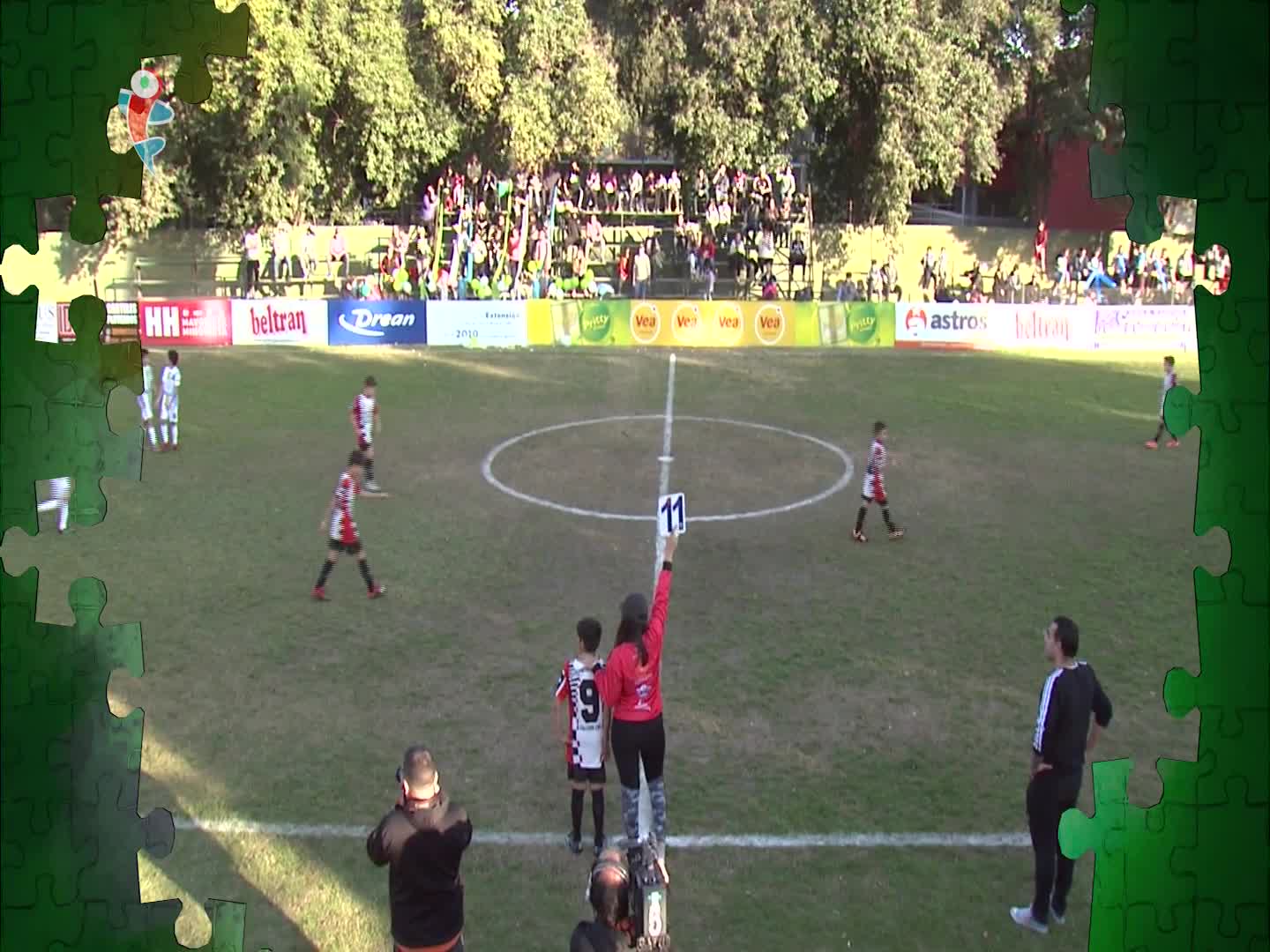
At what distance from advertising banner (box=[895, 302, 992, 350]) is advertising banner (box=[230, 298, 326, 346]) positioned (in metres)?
15.7

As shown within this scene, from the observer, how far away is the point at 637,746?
25.8ft

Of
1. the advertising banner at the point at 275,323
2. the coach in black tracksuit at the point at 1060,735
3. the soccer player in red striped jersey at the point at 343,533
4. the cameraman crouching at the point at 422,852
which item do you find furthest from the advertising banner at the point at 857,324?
the cameraman crouching at the point at 422,852

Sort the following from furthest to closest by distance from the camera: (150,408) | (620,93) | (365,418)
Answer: (620,93) → (150,408) → (365,418)

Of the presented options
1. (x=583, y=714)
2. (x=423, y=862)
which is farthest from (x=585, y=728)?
(x=423, y=862)

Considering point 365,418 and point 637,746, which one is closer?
point 637,746

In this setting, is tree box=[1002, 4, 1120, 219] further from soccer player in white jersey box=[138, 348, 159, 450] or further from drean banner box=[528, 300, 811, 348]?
soccer player in white jersey box=[138, 348, 159, 450]

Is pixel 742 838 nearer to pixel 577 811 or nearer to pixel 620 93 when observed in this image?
pixel 577 811

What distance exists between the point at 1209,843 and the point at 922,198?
191ft

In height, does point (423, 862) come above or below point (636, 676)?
below

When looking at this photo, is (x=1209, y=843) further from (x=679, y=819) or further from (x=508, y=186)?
(x=508, y=186)

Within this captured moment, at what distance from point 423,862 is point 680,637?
22.5 ft

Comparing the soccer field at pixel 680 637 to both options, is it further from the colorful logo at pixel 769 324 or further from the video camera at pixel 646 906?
the colorful logo at pixel 769 324

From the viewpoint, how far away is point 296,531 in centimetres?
1591

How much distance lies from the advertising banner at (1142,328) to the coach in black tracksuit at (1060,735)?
26234 mm
